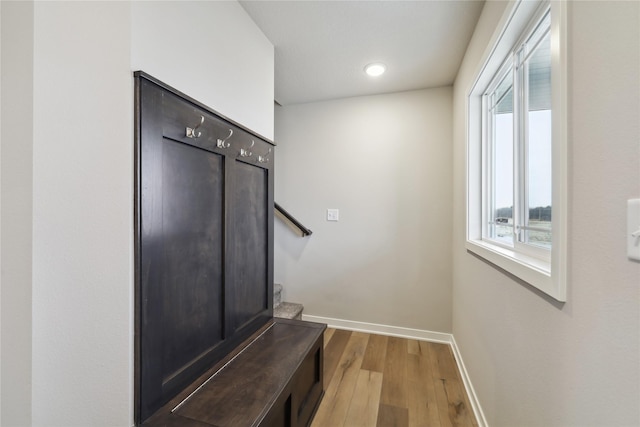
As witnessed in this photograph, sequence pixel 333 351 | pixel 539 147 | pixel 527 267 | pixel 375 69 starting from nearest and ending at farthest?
pixel 527 267 < pixel 539 147 < pixel 375 69 < pixel 333 351

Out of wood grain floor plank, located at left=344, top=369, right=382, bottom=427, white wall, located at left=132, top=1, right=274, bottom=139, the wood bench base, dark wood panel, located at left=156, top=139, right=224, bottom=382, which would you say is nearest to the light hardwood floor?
wood grain floor plank, located at left=344, top=369, right=382, bottom=427

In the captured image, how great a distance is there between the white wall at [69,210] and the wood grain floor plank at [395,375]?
148 centimetres

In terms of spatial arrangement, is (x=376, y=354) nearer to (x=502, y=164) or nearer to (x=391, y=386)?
(x=391, y=386)

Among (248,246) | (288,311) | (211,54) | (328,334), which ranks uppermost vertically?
(211,54)

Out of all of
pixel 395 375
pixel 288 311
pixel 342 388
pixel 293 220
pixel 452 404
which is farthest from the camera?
pixel 293 220

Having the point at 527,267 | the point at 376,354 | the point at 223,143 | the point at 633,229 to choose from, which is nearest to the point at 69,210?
the point at 223,143

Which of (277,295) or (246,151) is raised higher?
(246,151)

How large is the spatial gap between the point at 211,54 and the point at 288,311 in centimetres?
212

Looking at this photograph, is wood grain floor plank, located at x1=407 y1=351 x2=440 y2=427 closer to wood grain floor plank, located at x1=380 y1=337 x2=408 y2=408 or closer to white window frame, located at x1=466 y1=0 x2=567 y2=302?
wood grain floor plank, located at x1=380 y1=337 x2=408 y2=408

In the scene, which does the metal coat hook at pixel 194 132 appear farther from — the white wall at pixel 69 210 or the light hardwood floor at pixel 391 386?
the light hardwood floor at pixel 391 386

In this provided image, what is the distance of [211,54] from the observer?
1.31 m

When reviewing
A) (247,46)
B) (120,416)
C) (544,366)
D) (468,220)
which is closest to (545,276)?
(544,366)

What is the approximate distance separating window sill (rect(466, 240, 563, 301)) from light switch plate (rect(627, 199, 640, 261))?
11.1 inches

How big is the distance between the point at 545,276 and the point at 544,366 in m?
0.31
